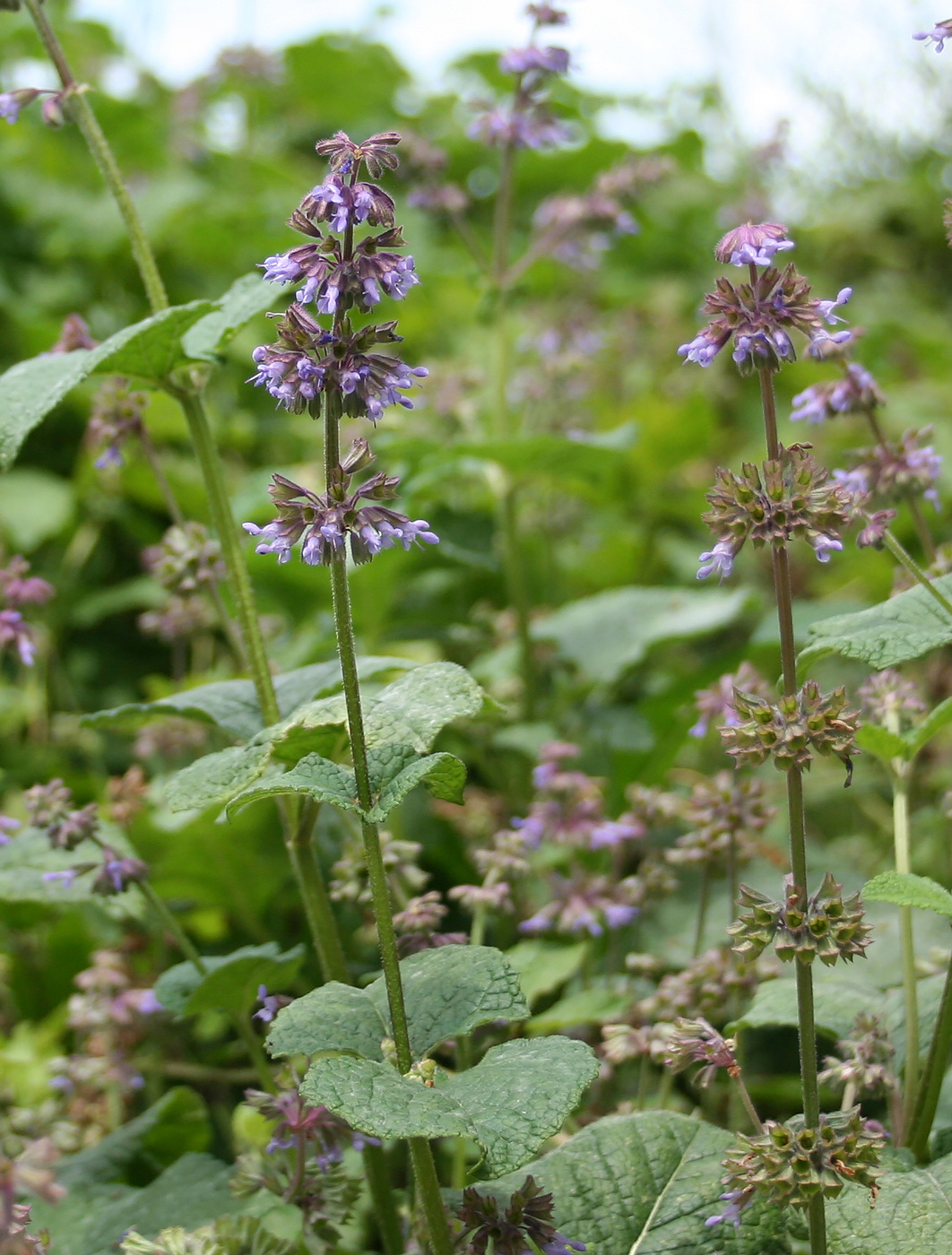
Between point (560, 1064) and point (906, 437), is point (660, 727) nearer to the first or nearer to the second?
point (906, 437)

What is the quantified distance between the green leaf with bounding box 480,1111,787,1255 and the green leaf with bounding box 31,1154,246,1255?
514 mm

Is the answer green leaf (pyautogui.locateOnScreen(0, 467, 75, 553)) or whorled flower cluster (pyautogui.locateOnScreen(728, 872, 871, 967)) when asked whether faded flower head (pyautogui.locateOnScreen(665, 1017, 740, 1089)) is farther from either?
green leaf (pyautogui.locateOnScreen(0, 467, 75, 553))

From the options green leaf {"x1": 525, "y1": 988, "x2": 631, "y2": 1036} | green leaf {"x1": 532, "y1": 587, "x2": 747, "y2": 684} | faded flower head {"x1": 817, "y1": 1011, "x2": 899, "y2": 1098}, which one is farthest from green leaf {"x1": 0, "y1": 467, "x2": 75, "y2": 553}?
faded flower head {"x1": 817, "y1": 1011, "x2": 899, "y2": 1098}

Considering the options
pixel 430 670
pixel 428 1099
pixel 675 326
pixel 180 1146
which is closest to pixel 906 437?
pixel 430 670

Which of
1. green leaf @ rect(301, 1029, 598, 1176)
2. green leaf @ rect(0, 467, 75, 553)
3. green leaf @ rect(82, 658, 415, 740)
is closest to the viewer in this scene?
green leaf @ rect(301, 1029, 598, 1176)

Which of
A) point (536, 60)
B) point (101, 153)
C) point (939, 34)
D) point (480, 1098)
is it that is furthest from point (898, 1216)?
point (536, 60)

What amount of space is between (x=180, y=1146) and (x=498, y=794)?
1146mm

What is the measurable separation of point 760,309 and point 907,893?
67 centimetres

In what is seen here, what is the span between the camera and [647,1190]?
4.89ft

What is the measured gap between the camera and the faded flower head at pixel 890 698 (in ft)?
5.87

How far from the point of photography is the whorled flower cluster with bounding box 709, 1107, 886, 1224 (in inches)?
50.4

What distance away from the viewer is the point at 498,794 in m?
2.91

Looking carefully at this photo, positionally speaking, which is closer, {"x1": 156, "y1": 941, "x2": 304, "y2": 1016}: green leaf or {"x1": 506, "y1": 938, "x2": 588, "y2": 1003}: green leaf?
{"x1": 156, "y1": 941, "x2": 304, "y2": 1016}: green leaf

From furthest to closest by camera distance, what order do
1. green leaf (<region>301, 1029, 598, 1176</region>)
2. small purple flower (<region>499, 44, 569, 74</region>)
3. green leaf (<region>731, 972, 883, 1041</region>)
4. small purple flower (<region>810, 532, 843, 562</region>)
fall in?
small purple flower (<region>499, 44, 569, 74</region>) → green leaf (<region>731, 972, 883, 1041</region>) → small purple flower (<region>810, 532, 843, 562</region>) → green leaf (<region>301, 1029, 598, 1176</region>)
